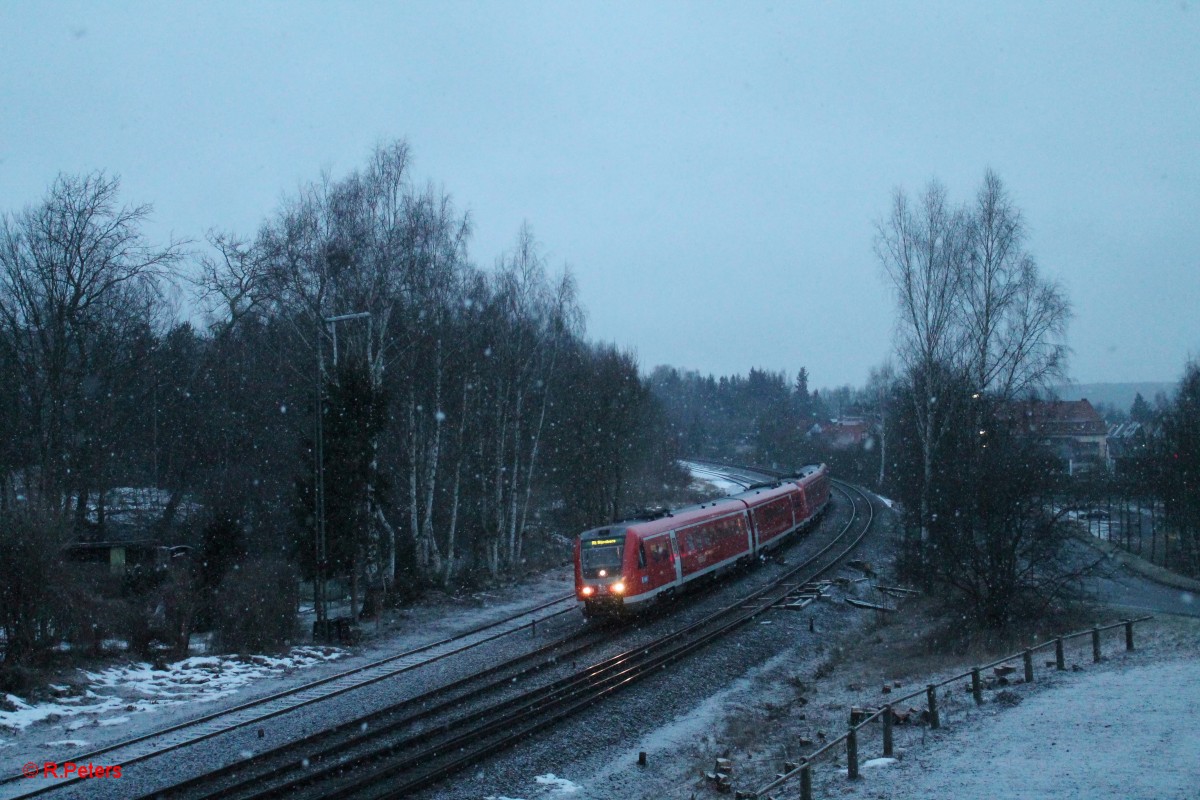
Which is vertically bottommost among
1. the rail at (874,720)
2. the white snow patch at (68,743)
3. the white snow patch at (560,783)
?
the white snow patch at (560,783)

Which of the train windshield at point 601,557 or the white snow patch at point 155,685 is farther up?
the train windshield at point 601,557

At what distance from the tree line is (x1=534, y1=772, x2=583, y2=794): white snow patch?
32.3 feet

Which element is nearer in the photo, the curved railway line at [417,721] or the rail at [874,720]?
the rail at [874,720]

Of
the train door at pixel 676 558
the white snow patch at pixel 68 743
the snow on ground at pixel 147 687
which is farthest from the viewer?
the train door at pixel 676 558

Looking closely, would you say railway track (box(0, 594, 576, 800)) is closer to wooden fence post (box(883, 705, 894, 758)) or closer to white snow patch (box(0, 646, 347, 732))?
white snow patch (box(0, 646, 347, 732))

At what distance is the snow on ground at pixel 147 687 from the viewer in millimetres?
13297

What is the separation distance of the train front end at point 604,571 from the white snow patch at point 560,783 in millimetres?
9025

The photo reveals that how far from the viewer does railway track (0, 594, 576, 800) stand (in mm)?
10578

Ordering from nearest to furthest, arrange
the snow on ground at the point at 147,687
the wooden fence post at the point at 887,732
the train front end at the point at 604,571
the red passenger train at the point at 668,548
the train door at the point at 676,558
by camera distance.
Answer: the wooden fence post at the point at 887,732
the snow on ground at the point at 147,687
the train front end at the point at 604,571
the red passenger train at the point at 668,548
the train door at the point at 676,558

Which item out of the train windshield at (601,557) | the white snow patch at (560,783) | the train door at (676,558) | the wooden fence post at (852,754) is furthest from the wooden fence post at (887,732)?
the train door at (676,558)

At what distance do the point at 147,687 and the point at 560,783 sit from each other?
8644 millimetres

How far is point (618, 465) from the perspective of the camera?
131 feet

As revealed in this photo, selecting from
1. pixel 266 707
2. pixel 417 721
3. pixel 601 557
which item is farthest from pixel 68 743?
pixel 601 557

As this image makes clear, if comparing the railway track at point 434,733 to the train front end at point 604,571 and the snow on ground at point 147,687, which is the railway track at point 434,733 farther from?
the snow on ground at point 147,687
